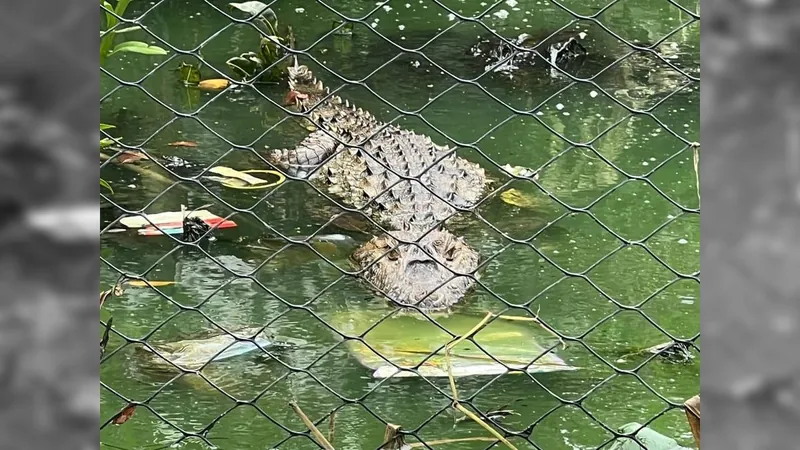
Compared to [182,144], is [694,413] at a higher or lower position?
higher

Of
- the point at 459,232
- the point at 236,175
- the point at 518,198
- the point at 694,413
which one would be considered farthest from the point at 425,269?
the point at 694,413

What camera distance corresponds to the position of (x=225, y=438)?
1.78 m

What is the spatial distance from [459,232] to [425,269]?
28 centimetres

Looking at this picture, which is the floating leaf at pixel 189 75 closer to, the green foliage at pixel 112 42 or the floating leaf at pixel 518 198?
the floating leaf at pixel 518 198

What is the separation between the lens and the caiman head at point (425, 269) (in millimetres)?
2330

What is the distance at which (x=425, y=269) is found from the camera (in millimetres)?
2414

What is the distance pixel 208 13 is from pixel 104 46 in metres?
2.58
